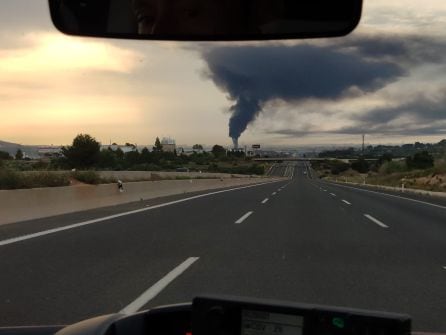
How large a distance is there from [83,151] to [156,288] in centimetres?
7178

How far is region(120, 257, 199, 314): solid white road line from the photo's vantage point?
20.3 feet

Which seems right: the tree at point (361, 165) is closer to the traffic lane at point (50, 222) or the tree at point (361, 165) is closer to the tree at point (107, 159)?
the tree at point (107, 159)

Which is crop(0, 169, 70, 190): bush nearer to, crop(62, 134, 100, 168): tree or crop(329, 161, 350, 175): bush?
crop(62, 134, 100, 168): tree

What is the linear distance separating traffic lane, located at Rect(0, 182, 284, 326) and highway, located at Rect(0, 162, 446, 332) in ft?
0.05

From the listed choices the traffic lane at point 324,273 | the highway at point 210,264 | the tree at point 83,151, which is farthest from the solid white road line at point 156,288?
the tree at point 83,151

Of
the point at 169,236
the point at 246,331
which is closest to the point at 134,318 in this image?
the point at 246,331

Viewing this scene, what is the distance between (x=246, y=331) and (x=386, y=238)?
34.0 feet

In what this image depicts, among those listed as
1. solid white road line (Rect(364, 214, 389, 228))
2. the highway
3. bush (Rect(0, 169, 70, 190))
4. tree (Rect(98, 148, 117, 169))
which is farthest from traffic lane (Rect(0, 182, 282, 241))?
tree (Rect(98, 148, 117, 169))

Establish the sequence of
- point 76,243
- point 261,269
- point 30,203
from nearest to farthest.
→ point 261,269
point 76,243
point 30,203

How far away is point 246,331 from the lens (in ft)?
7.77

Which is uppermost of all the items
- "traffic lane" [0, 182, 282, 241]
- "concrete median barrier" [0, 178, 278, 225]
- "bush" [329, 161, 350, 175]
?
"concrete median barrier" [0, 178, 278, 225]

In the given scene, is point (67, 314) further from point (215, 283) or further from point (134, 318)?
point (134, 318)

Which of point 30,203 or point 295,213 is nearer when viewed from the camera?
point 30,203

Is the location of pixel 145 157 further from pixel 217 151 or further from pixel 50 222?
pixel 50 222
